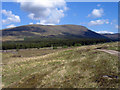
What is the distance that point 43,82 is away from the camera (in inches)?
700

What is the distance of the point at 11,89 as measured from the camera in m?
18.1

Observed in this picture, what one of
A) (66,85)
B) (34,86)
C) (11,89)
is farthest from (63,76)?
(11,89)

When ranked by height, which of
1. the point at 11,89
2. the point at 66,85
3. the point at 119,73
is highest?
the point at 119,73

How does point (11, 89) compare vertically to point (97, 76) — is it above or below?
below

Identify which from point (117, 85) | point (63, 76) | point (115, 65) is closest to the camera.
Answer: point (117, 85)

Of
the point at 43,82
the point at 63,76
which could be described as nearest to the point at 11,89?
the point at 43,82

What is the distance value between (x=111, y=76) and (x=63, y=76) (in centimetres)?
622

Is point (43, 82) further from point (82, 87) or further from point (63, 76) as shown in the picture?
point (82, 87)

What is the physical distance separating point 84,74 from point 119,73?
4.38 metres

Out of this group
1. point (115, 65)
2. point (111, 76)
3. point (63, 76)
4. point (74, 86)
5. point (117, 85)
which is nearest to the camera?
point (117, 85)

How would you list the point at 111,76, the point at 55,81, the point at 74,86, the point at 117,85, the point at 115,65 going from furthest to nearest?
the point at 115,65, the point at 55,81, the point at 111,76, the point at 74,86, the point at 117,85

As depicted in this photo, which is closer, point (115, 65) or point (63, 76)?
point (63, 76)

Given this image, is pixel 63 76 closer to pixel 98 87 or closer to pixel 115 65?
pixel 98 87

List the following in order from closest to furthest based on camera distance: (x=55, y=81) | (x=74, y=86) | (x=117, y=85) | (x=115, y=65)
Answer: (x=117, y=85)
(x=74, y=86)
(x=55, y=81)
(x=115, y=65)
